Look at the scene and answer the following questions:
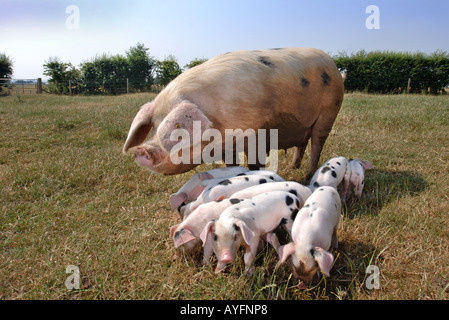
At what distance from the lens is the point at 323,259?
1.93m

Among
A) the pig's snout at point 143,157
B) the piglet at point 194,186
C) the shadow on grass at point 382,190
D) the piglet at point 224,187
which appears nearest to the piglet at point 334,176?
the shadow on grass at point 382,190

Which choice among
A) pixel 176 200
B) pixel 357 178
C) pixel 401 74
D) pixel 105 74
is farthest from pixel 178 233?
pixel 105 74

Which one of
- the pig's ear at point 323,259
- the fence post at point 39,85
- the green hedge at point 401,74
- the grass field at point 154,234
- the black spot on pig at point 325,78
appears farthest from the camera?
the fence post at point 39,85

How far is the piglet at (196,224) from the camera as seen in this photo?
230 cm

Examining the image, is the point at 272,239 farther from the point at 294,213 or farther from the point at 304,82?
the point at 304,82

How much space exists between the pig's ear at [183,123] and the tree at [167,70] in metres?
21.1

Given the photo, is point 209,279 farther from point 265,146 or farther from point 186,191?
point 265,146

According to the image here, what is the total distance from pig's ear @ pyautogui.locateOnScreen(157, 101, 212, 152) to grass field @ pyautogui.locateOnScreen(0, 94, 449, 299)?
0.75m

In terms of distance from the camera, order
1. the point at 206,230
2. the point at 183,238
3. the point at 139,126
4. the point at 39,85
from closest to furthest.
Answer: the point at 206,230 → the point at 183,238 → the point at 139,126 → the point at 39,85

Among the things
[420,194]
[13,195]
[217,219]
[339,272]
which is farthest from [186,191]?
[420,194]

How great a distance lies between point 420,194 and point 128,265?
2833 millimetres

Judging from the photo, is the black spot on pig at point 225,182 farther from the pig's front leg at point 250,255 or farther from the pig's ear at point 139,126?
the pig's ear at point 139,126

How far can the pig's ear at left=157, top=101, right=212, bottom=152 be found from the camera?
267 centimetres

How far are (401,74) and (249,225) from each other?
68.4 feet
